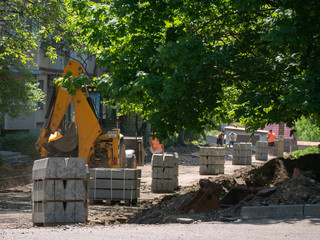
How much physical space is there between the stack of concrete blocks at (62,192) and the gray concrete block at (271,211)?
2769mm

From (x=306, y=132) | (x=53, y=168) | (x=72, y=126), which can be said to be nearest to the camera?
(x=53, y=168)

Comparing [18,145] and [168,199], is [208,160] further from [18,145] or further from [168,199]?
[168,199]

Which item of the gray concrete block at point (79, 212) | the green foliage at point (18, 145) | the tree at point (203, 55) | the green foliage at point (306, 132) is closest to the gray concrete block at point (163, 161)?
the tree at point (203, 55)

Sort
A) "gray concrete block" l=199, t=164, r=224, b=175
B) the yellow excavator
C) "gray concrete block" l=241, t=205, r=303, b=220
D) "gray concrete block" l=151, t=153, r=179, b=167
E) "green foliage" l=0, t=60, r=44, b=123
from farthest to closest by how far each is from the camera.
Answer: "gray concrete block" l=199, t=164, r=224, b=175, "green foliage" l=0, t=60, r=44, b=123, "gray concrete block" l=151, t=153, r=179, b=167, the yellow excavator, "gray concrete block" l=241, t=205, r=303, b=220

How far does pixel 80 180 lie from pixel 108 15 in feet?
19.5

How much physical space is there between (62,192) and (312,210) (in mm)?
4220

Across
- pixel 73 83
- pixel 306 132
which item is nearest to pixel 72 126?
pixel 73 83

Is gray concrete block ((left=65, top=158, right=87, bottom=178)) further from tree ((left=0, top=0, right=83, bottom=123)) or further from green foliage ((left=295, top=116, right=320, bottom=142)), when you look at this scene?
green foliage ((left=295, top=116, right=320, bottom=142))

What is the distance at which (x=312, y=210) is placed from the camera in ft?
34.5

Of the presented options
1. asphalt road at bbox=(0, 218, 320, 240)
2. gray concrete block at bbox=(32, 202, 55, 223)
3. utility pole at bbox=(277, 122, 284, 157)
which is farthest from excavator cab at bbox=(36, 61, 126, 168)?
utility pole at bbox=(277, 122, 284, 157)

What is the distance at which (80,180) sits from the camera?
35.4ft

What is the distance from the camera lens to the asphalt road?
842 cm

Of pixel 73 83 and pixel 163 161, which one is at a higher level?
pixel 73 83

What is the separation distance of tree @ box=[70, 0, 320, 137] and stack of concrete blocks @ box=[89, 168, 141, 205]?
1411mm
